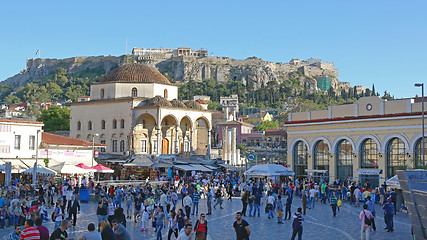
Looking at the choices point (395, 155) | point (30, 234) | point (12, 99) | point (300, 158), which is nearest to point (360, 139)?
point (395, 155)

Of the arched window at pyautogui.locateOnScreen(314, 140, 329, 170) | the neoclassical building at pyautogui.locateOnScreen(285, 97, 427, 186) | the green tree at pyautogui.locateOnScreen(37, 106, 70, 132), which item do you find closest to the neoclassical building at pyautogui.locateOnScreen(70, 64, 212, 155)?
the neoclassical building at pyautogui.locateOnScreen(285, 97, 427, 186)

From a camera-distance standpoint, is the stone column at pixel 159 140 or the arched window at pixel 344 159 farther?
the stone column at pixel 159 140

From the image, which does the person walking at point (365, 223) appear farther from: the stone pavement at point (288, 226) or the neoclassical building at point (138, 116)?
the neoclassical building at point (138, 116)

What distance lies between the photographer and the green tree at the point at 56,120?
81250mm

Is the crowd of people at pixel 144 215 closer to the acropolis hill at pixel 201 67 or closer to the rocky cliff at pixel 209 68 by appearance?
the rocky cliff at pixel 209 68

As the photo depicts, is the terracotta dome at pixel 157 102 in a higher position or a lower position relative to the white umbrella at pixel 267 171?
higher

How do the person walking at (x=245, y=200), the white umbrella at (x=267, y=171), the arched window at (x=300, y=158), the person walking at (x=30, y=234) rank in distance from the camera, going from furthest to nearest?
1. the arched window at (x=300, y=158)
2. the white umbrella at (x=267, y=171)
3. the person walking at (x=245, y=200)
4. the person walking at (x=30, y=234)

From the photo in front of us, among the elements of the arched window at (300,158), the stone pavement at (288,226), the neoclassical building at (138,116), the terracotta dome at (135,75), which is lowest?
the stone pavement at (288,226)

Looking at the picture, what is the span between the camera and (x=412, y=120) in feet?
115

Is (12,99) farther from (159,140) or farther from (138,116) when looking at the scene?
(159,140)

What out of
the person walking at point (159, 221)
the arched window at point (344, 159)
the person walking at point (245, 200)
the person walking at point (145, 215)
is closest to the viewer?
the person walking at point (159, 221)

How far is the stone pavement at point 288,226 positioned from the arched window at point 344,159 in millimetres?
11887

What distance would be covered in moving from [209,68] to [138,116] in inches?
4610

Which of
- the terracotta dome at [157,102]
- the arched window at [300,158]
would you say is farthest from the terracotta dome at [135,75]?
the arched window at [300,158]
